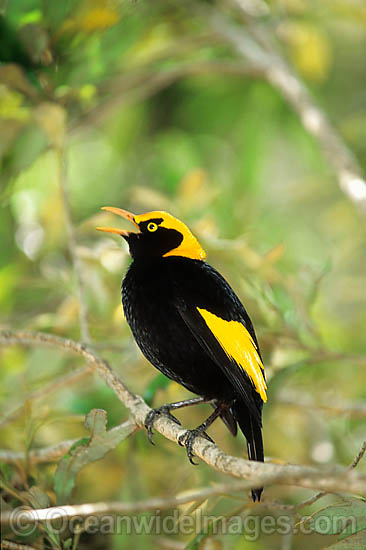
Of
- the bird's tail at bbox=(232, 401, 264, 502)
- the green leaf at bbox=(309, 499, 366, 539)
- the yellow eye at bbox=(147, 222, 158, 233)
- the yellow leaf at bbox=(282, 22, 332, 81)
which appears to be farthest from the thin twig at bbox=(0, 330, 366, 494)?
the yellow leaf at bbox=(282, 22, 332, 81)

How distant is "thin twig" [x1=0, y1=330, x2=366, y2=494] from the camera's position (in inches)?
56.4

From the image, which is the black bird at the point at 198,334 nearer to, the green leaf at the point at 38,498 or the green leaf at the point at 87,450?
the green leaf at the point at 87,450

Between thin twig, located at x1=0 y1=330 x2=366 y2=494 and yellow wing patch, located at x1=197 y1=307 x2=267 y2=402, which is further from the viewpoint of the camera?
yellow wing patch, located at x1=197 y1=307 x2=267 y2=402

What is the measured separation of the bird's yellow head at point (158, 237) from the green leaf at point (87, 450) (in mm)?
671

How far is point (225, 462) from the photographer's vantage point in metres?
1.75

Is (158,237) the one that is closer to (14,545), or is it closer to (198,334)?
(198,334)

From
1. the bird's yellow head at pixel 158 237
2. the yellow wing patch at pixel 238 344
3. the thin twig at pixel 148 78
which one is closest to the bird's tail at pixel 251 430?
the yellow wing patch at pixel 238 344

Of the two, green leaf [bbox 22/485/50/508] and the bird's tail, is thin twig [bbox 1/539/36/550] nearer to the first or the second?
green leaf [bbox 22/485/50/508]

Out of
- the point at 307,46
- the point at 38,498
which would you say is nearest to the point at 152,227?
the point at 38,498

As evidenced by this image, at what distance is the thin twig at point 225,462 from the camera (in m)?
1.43

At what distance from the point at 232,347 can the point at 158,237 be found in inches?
22.0

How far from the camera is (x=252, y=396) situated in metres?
2.26

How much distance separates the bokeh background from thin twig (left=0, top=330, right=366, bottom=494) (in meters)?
0.25

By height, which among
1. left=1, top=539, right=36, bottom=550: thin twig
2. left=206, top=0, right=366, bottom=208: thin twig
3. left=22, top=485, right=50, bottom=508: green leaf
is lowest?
left=1, top=539, right=36, bottom=550: thin twig
